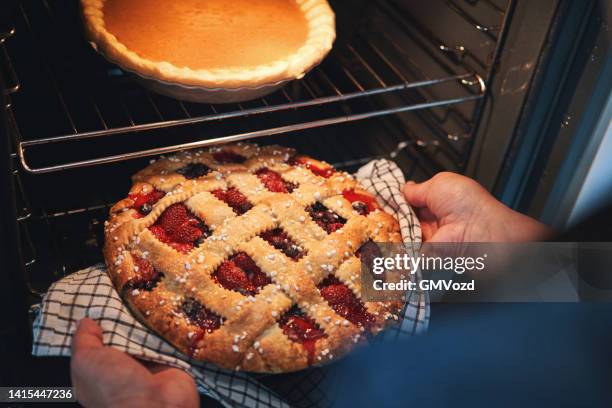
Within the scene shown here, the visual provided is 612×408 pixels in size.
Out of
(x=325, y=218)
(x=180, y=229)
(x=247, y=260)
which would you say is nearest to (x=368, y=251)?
(x=325, y=218)

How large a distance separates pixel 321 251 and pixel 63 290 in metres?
0.40

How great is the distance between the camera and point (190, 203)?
1.11 metres

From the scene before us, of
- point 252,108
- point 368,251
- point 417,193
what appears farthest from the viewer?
point 252,108

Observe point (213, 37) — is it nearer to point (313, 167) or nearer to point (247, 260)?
point (313, 167)

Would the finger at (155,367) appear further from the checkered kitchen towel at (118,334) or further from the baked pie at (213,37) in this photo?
the baked pie at (213,37)

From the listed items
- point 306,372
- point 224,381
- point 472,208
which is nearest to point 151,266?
point 224,381

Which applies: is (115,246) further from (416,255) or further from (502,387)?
(502,387)

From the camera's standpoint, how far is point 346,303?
1.05 m

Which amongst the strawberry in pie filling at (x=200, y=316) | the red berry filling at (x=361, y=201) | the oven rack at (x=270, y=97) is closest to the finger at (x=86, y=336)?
the strawberry in pie filling at (x=200, y=316)

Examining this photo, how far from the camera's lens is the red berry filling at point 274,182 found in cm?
118

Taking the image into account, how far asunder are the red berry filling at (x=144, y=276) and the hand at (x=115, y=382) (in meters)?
0.11

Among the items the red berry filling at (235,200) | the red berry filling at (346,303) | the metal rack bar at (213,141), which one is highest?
the metal rack bar at (213,141)

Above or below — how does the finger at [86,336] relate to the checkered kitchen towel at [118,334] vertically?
above

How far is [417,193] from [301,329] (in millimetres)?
383
